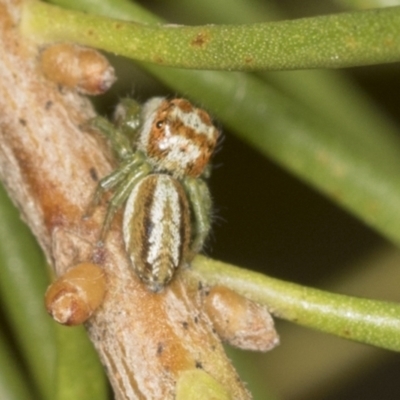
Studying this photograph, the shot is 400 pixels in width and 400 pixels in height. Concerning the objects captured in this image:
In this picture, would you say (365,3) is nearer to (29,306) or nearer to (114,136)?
(114,136)

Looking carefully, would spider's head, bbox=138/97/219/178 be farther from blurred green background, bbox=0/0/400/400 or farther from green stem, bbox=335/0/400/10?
blurred green background, bbox=0/0/400/400

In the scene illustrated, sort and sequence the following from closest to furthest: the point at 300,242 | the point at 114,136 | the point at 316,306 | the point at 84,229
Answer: the point at 316,306, the point at 84,229, the point at 114,136, the point at 300,242

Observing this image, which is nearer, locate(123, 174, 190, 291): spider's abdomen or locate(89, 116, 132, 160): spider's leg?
locate(123, 174, 190, 291): spider's abdomen

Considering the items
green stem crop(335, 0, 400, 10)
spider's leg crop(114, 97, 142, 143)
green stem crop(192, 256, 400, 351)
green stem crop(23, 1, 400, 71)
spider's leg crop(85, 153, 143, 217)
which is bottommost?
green stem crop(192, 256, 400, 351)

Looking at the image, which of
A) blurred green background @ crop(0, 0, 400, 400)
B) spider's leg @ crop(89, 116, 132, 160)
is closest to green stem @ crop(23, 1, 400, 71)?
spider's leg @ crop(89, 116, 132, 160)

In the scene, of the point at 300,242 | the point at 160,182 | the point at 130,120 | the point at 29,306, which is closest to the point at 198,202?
the point at 160,182

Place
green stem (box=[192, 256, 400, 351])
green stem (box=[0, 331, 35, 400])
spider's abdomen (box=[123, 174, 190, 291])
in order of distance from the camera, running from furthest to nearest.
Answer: green stem (box=[0, 331, 35, 400]), spider's abdomen (box=[123, 174, 190, 291]), green stem (box=[192, 256, 400, 351])

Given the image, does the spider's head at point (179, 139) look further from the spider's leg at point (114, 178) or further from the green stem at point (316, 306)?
the green stem at point (316, 306)

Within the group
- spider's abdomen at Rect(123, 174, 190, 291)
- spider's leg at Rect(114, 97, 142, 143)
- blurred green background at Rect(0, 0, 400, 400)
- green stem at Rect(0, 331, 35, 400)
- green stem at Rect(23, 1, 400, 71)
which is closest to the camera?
green stem at Rect(23, 1, 400, 71)
